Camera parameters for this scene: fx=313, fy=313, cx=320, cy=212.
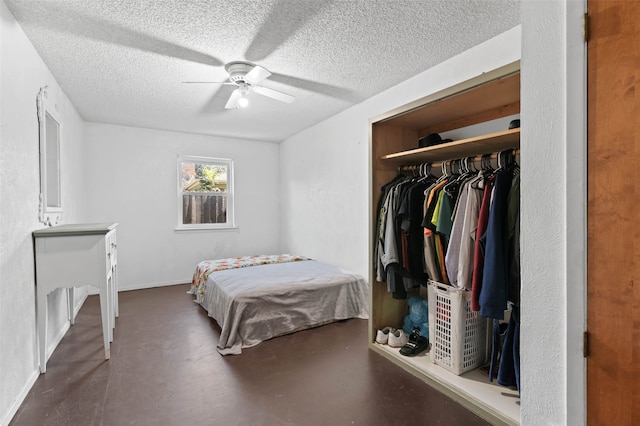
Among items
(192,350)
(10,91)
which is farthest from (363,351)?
(10,91)

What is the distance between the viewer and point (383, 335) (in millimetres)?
2588

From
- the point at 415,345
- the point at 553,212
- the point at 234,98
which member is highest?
the point at 234,98

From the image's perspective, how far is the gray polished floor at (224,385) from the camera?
5.85 feet

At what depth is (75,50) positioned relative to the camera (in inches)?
92.9

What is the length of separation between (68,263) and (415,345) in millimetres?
2671

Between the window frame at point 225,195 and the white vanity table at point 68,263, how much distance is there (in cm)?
249

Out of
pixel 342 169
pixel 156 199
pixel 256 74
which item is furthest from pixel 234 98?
pixel 156 199

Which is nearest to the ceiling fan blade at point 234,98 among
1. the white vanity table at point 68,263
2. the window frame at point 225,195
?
the white vanity table at point 68,263

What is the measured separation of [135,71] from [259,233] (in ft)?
10.7

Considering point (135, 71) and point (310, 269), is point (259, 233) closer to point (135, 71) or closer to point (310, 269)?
point (310, 269)

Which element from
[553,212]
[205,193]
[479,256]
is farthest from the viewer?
[205,193]

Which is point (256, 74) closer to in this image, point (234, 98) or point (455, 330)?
point (234, 98)

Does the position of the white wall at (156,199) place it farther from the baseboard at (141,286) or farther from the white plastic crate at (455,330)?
the white plastic crate at (455,330)

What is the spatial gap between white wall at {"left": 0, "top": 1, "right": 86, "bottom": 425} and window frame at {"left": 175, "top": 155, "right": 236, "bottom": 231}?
240cm
